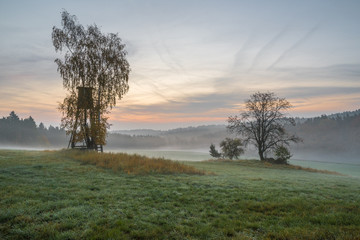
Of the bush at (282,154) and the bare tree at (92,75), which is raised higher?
the bare tree at (92,75)

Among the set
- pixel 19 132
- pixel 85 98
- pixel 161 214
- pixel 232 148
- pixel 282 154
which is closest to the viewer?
pixel 161 214

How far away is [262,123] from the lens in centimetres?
4862

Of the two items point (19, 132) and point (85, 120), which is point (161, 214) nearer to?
point (85, 120)

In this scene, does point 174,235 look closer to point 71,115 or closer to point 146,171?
point 146,171

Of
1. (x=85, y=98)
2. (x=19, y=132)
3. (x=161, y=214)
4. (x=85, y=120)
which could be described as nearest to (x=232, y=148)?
(x=85, y=120)

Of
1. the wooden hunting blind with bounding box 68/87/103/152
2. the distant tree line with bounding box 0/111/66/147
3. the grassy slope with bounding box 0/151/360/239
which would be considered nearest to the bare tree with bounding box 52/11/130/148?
the wooden hunting blind with bounding box 68/87/103/152

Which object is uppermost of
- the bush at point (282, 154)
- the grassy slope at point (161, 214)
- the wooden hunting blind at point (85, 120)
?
the wooden hunting blind at point (85, 120)

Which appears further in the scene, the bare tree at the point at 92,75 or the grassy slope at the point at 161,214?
the bare tree at the point at 92,75

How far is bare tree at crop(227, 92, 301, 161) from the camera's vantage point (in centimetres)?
4662

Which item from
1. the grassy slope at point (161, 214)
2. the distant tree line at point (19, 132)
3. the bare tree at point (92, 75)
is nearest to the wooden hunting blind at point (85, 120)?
the bare tree at point (92, 75)

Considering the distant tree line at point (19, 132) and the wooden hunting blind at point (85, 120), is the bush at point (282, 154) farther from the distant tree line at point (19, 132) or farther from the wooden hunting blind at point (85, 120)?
the distant tree line at point (19, 132)

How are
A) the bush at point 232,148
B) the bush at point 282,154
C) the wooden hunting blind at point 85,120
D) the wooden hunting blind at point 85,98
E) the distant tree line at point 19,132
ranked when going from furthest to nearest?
the distant tree line at point 19,132
the bush at point 232,148
the bush at point 282,154
the wooden hunting blind at point 85,98
the wooden hunting blind at point 85,120

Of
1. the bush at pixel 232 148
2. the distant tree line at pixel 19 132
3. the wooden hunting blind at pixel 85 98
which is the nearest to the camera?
the wooden hunting blind at pixel 85 98

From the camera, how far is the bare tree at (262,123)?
46.6 metres
